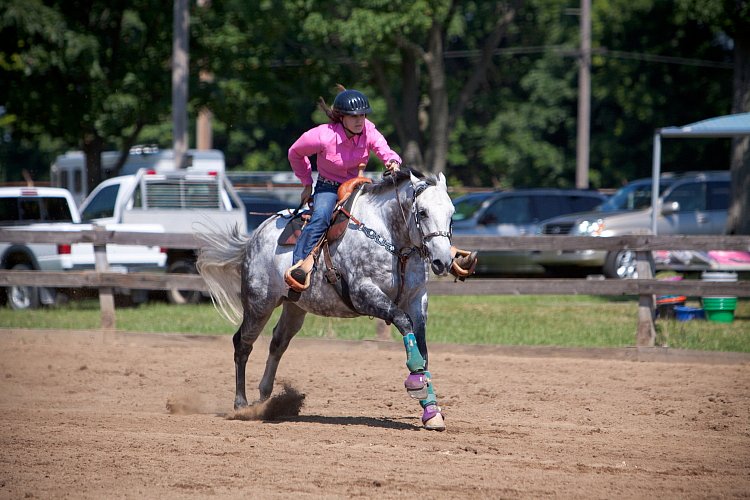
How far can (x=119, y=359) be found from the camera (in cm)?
1246

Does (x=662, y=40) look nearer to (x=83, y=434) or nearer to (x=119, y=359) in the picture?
(x=119, y=359)

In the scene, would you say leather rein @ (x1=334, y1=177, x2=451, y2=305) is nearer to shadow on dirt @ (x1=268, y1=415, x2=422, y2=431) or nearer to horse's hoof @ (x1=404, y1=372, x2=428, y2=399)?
horse's hoof @ (x1=404, y1=372, x2=428, y2=399)

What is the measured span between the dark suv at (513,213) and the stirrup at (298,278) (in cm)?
1361

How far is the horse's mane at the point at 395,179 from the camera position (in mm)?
8060

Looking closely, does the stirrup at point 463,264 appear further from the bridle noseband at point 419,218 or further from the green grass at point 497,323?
the green grass at point 497,323

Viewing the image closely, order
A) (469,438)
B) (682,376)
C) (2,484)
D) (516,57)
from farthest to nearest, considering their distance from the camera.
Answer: (516,57)
(682,376)
(469,438)
(2,484)

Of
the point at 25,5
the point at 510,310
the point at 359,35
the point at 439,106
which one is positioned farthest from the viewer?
the point at 439,106

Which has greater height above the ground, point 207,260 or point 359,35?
point 359,35

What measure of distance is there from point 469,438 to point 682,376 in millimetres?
4401

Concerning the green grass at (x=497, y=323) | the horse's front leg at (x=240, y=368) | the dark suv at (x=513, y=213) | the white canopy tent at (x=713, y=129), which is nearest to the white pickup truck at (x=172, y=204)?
the green grass at (x=497, y=323)

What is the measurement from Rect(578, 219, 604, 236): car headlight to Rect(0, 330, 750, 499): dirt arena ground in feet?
28.1

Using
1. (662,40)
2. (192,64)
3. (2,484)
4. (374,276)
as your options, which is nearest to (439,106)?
(192,64)

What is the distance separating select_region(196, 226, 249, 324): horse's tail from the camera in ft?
32.2

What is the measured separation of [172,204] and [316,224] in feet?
37.8
